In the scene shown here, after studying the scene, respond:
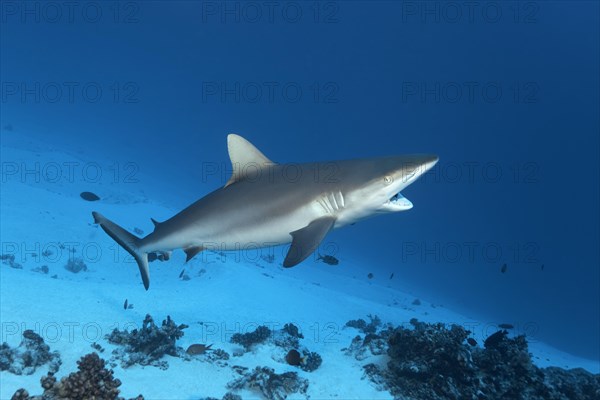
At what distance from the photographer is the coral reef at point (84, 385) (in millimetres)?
3779

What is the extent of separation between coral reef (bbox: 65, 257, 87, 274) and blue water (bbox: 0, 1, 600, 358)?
165ft

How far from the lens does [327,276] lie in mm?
28594

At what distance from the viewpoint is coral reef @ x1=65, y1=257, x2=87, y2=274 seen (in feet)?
46.3

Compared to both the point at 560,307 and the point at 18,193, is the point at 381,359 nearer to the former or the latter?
the point at 18,193

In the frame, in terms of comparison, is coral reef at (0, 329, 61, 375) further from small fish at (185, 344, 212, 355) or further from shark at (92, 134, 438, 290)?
shark at (92, 134, 438, 290)

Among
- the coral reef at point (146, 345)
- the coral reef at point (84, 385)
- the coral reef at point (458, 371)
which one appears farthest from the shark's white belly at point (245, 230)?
the coral reef at point (458, 371)

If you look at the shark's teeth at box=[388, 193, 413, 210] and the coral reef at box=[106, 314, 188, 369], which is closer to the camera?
the shark's teeth at box=[388, 193, 413, 210]

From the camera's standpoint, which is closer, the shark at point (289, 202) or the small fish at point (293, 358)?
the shark at point (289, 202)

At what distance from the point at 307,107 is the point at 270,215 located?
18095cm

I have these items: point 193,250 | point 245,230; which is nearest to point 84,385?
point 193,250

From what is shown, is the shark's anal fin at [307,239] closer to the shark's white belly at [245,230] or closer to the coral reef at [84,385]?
the shark's white belly at [245,230]

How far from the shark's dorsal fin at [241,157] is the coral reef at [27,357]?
15.3 feet

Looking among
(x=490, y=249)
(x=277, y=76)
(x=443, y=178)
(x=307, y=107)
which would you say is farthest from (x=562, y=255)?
(x=277, y=76)

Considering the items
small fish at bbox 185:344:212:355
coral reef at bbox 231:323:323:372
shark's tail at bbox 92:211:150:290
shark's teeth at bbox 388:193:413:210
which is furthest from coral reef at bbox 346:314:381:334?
shark's teeth at bbox 388:193:413:210
